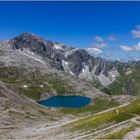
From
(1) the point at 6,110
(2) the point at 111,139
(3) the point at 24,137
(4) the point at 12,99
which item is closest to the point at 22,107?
(4) the point at 12,99

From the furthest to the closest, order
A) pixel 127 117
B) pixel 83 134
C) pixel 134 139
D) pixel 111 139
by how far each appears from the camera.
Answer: pixel 127 117 → pixel 83 134 → pixel 111 139 → pixel 134 139

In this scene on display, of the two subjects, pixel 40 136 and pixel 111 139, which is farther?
pixel 40 136

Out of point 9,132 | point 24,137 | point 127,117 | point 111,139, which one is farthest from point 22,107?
point 111,139

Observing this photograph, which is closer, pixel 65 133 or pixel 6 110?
pixel 65 133

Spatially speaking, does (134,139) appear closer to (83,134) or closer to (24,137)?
(83,134)

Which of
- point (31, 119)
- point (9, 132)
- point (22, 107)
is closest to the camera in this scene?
point (9, 132)

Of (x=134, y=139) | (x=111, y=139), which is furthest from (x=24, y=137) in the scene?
(x=134, y=139)

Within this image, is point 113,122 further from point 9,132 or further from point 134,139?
point 9,132

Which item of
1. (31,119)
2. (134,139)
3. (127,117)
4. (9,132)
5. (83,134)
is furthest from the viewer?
(31,119)

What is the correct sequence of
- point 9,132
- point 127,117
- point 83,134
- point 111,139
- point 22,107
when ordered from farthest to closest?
1. point 22,107
2. point 9,132
3. point 127,117
4. point 83,134
5. point 111,139
